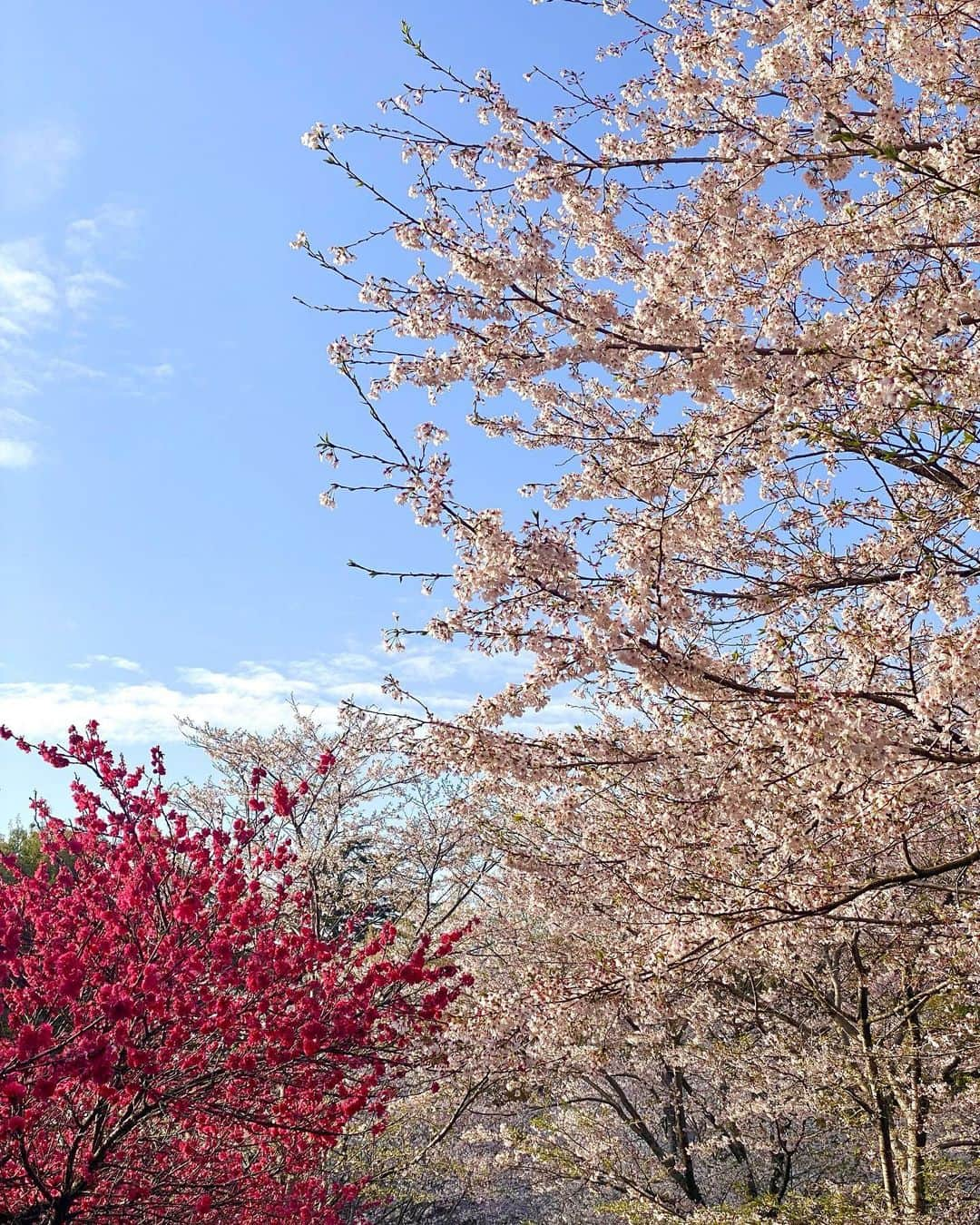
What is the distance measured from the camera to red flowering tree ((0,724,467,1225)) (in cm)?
396

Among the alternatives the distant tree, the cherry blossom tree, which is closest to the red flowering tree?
the cherry blossom tree

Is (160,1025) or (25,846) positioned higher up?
(25,846)

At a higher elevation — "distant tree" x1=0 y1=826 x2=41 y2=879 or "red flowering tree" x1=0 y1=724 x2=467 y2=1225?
"distant tree" x1=0 y1=826 x2=41 y2=879

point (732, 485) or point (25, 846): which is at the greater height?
point (25, 846)

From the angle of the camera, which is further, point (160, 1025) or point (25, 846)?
point (25, 846)

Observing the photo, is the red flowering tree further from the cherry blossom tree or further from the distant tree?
the distant tree

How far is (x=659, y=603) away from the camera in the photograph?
10.7 feet

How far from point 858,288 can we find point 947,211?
117 centimetres

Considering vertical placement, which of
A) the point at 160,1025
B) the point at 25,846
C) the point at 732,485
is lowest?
the point at 160,1025

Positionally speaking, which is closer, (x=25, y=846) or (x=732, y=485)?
(x=732, y=485)

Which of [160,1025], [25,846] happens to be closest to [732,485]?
[160,1025]

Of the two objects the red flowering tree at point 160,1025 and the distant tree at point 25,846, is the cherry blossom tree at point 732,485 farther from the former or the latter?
the distant tree at point 25,846

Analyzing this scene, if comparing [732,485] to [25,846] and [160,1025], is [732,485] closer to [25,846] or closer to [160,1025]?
[160,1025]

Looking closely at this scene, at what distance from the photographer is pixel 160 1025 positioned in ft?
14.0
